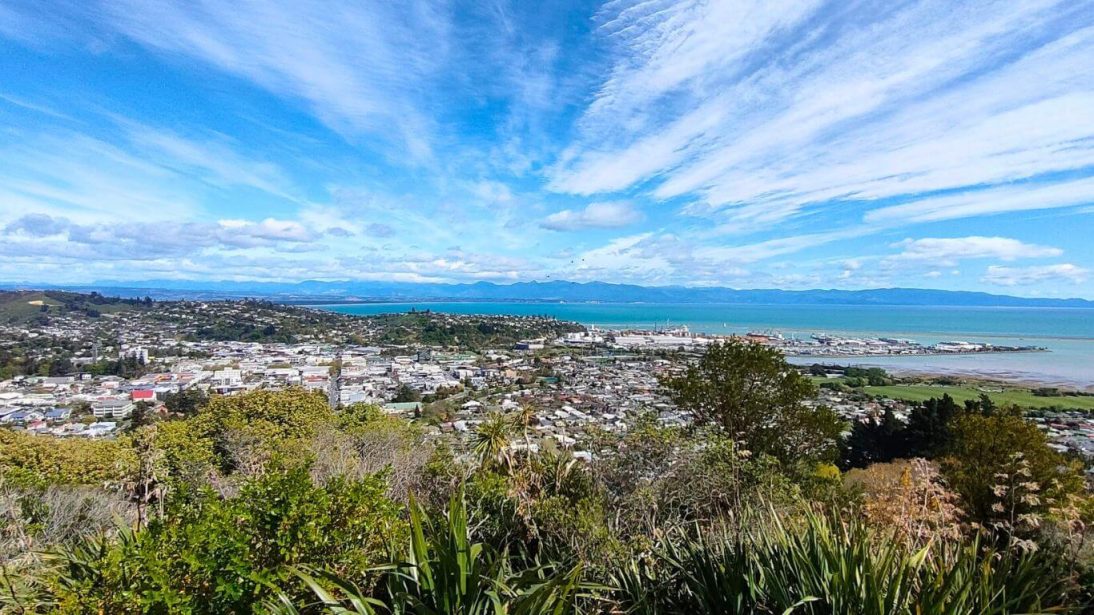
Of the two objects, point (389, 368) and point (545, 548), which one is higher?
point (545, 548)

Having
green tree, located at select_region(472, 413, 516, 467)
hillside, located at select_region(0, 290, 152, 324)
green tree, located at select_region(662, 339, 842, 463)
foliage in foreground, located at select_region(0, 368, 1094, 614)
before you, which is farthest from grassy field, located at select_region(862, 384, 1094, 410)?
hillside, located at select_region(0, 290, 152, 324)

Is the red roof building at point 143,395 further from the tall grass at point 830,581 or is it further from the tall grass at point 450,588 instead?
the tall grass at point 830,581

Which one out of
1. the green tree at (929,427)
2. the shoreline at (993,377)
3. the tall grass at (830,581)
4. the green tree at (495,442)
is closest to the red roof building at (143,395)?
the green tree at (495,442)

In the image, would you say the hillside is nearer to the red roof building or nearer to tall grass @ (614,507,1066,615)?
the red roof building

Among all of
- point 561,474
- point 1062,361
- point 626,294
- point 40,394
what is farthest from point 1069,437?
point 626,294

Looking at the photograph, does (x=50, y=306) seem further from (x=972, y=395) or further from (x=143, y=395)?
(x=972, y=395)

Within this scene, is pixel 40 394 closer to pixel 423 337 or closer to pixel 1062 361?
pixel 423 337

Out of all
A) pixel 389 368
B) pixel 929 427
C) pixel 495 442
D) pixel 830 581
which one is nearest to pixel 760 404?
pixel 495 442
